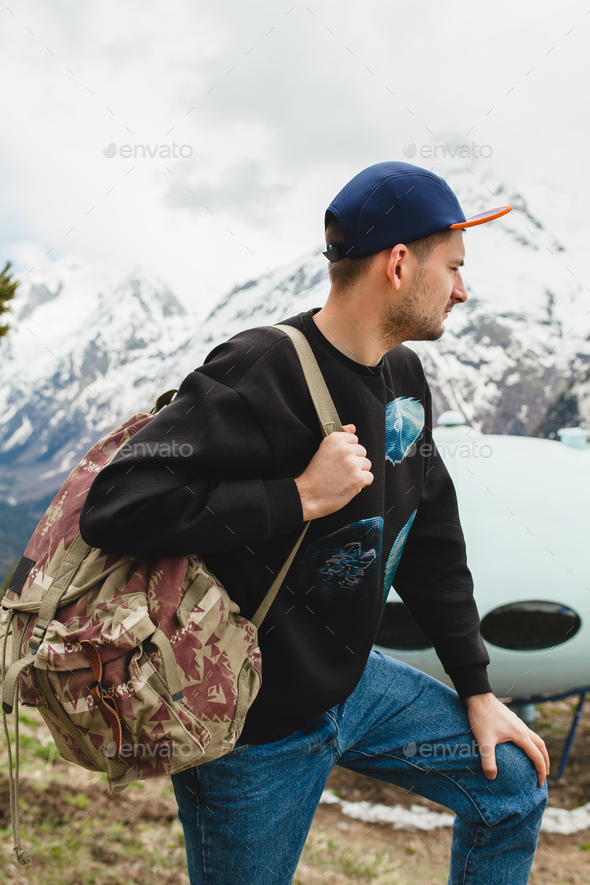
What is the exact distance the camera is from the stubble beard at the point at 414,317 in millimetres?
1673

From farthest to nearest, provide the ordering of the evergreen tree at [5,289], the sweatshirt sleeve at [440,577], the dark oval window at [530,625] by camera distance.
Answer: the evergreen tree at [5,289] < the dark oval window at [530,625] < the sweatshirt sleeve at [440,577]

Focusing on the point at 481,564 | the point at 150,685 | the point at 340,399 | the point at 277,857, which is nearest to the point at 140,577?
the point at 150,685

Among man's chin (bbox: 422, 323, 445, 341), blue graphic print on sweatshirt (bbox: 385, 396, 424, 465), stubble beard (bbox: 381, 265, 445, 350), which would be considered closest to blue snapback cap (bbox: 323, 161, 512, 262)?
stubble beard (bbox: 381, 265, 445, 350)

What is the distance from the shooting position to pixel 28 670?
139 centimetres

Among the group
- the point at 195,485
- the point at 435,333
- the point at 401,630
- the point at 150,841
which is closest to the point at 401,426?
the point at 435,333

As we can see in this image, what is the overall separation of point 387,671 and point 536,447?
109 inches

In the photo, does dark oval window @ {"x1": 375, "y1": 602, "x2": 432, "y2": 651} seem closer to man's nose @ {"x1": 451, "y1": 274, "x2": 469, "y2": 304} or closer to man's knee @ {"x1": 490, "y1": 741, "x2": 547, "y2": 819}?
man's knee @ {"x1": 490, "y1": 741, "x2": 547, "y2": 819}

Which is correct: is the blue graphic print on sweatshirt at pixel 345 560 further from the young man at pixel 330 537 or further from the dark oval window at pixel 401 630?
the dark oval window at pixel 401 630

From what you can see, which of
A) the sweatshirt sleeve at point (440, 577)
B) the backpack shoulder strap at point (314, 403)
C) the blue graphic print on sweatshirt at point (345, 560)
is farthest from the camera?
the sweatshirt sleeve at point (440, 577)

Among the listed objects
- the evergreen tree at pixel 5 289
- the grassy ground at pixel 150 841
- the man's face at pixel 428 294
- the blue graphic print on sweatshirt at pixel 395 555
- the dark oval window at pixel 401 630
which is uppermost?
the evergreen tree at pixel 5 289

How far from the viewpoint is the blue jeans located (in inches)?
62.6

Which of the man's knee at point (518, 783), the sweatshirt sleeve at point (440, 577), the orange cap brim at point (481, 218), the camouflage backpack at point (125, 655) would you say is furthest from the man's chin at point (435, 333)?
the man's knee at point (518, 783)

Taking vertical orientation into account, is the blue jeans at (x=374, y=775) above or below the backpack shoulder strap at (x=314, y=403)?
below

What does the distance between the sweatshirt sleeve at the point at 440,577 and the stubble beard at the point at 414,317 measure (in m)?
0.43
